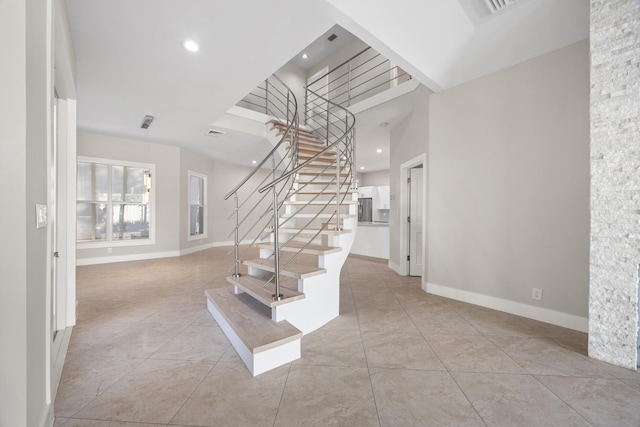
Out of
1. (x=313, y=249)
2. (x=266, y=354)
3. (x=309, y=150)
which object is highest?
(x=309, y=150)

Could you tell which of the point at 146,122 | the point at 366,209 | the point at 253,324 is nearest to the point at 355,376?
the point at 253,324

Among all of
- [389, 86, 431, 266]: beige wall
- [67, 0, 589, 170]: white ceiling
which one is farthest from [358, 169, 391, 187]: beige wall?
[67, 0, 589, 170]: white ceiling

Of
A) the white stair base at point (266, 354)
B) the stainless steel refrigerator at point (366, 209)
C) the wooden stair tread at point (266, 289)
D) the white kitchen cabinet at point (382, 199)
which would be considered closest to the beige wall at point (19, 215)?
the white stair base at point (266, 354)

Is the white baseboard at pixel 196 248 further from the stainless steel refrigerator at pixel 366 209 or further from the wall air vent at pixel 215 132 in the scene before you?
the stainless steel refrigerator at pixel 366 209

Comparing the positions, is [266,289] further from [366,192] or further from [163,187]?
[366,192]

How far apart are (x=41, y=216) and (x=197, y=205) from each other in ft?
22.2

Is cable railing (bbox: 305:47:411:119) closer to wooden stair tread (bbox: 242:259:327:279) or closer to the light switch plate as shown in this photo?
wooden stair tread (bbox: 242:259:327:279)

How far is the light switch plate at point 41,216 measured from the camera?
1.17 m

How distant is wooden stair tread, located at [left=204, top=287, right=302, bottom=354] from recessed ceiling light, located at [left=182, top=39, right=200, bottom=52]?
8.28 feet

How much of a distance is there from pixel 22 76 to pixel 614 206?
339cm

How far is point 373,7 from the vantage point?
7.19ft

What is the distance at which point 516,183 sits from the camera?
289cm

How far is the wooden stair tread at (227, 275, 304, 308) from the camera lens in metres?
2.17

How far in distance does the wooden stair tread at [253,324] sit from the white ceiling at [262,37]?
8.25 feet
